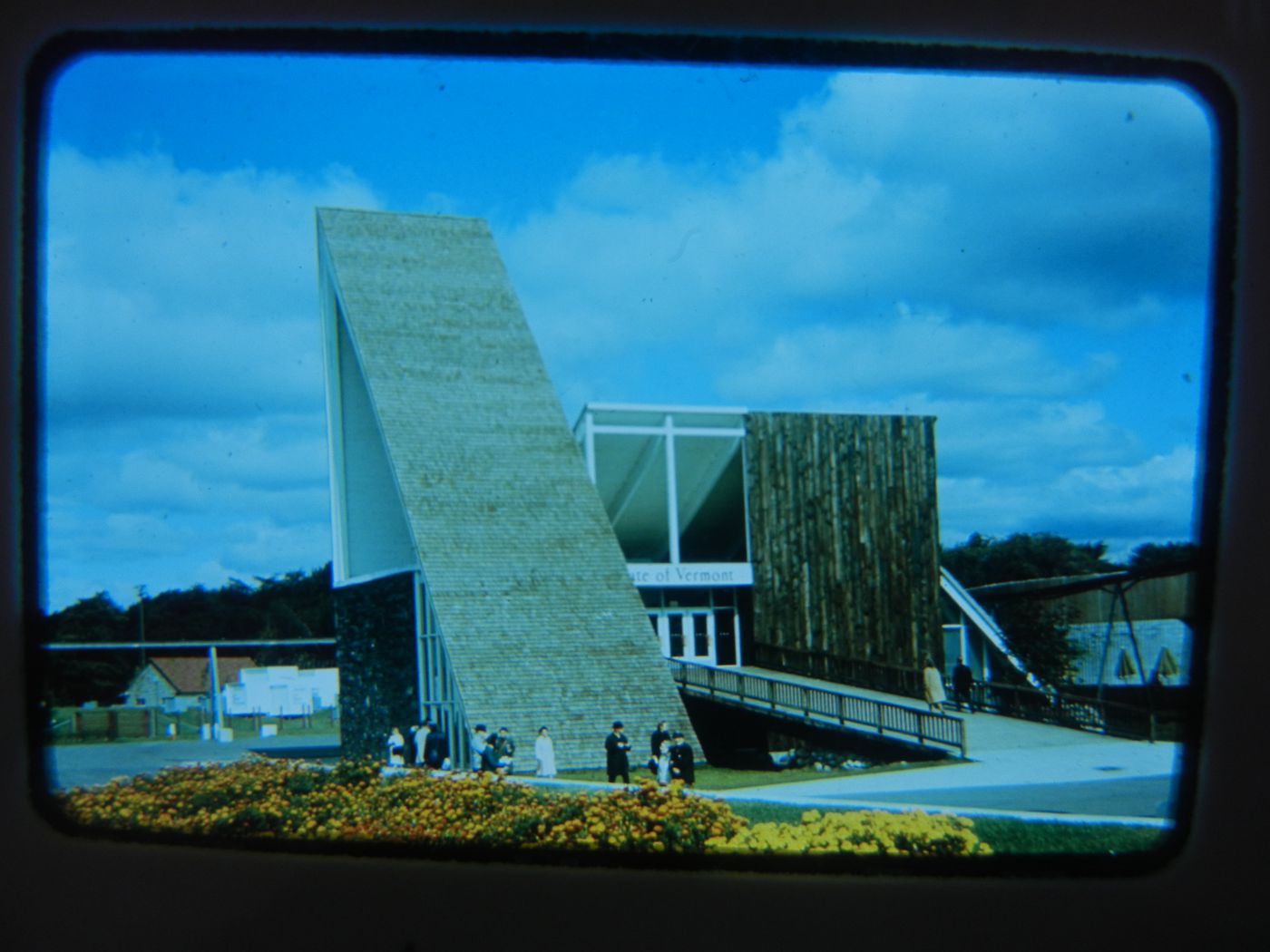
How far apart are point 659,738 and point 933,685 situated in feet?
4.34

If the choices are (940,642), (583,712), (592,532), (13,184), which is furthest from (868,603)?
(13,184)

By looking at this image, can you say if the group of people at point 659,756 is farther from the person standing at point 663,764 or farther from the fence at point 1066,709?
the fence at point 1066,709

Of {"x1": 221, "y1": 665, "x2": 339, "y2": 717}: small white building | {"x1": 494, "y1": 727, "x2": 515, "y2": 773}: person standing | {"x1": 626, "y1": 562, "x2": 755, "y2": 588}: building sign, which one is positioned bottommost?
{"x1": 494, "y1": 727, "x2": 515, "y2": 773}: person standing

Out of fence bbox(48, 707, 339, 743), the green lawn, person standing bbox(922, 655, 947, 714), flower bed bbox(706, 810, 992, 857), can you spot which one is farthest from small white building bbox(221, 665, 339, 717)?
person standing bbox(922, 655, 947, 714)

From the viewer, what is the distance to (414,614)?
6973 millimetres

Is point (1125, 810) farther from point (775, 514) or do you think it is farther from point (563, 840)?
point (775, 514)

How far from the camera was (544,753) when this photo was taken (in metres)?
4.93

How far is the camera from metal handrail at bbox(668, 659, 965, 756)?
189 inches

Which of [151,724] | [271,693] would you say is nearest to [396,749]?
[271,693]

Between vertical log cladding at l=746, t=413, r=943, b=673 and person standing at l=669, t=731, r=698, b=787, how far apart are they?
1.14m

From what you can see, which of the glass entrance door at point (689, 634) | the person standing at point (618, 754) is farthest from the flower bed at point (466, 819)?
the glass entrance door at point (689, 634)

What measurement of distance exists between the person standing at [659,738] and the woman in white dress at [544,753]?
531mm

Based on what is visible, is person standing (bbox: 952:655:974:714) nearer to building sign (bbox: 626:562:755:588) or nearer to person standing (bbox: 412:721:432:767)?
person standing (bbox: 412:721:432:767)

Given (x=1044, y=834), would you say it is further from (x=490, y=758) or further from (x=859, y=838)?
(x=490, y=758)
